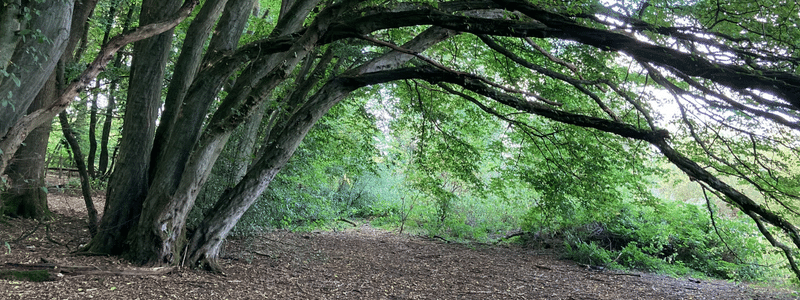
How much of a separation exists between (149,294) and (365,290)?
2290 millimetres

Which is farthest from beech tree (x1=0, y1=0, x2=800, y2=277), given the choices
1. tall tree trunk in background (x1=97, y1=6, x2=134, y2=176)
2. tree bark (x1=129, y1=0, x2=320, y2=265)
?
tall tree trunk in background (x1=97, y1=6, x2=134, y2=176)

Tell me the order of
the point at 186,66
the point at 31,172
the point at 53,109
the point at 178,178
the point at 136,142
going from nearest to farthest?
the point at 53,109 < the point at 178,178 < the point at 136,142 < the point at 186,66 < the point at 31,172

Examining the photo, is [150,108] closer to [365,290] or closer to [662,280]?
[365,290]

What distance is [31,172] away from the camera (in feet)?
21.0

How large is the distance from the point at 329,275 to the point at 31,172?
14.7 feet

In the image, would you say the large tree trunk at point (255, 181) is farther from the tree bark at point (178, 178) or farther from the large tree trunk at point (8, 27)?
the large tree trunk at point (8, 27)

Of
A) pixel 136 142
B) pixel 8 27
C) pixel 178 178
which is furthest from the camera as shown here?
pixel 136 142

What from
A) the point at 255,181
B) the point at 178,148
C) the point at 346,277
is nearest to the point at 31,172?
the point at 178,148

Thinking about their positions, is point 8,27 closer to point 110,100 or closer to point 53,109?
point 53,109

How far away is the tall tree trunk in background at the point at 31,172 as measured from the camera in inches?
247

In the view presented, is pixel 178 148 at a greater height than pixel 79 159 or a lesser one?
greater

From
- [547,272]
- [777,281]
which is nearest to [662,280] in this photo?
[547,272]

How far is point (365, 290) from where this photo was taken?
5387mm

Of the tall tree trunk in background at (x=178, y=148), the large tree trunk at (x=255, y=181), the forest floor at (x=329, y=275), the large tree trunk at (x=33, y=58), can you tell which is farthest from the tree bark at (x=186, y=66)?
the large tree trunk at (x=33, y=58)
